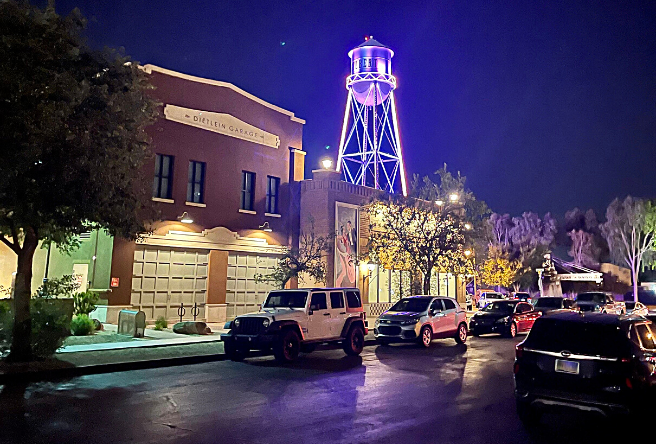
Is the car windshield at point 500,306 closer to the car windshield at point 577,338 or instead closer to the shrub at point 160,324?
the shrub at point 160,324

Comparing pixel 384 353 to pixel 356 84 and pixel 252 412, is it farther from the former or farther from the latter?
pixel 356 84

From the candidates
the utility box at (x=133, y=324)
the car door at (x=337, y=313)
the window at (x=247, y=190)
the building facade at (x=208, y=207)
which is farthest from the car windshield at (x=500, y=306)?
the utility box at (x=133, y=324)

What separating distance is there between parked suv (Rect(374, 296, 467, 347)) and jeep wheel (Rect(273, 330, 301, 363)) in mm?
4690

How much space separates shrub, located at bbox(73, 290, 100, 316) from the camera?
19375 millimetres

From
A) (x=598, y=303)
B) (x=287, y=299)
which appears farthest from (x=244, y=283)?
(x=598, y=303)

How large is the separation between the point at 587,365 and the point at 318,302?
29.5 ft

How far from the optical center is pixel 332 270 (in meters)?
27.2

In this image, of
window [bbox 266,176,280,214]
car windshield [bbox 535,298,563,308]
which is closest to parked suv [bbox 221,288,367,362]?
window [bbox 266,176,280,214]

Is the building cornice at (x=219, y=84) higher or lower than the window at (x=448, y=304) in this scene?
higher

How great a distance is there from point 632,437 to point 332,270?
2028cm

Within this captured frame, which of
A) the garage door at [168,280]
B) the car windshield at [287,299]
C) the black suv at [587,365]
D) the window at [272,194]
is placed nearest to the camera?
the black suv at [587,365]

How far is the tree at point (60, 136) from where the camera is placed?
35.6ft

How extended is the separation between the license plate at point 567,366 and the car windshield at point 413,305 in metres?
11.3

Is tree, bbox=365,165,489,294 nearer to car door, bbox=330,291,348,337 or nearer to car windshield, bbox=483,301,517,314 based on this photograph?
car windshield, bbox=483,301,517,314
